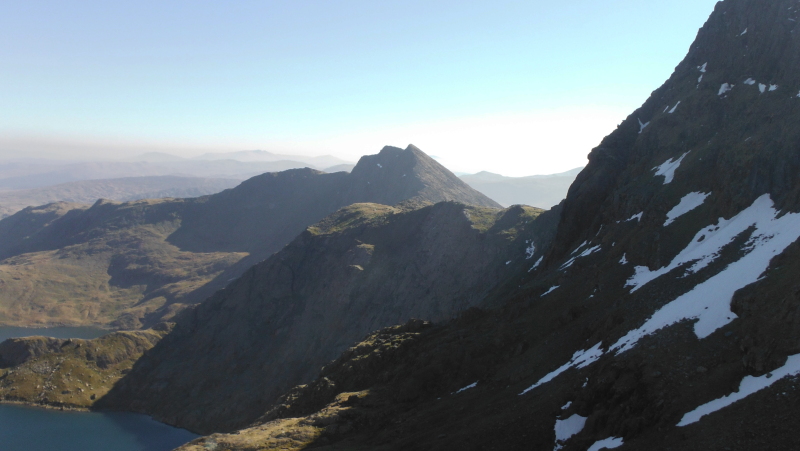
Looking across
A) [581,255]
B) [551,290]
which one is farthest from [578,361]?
[581,255]

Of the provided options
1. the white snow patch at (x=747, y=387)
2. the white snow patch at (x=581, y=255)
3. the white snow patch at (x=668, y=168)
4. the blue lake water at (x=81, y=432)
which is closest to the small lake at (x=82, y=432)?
the blue lake water at (x=81, y=432)

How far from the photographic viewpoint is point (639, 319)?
40.7 meters

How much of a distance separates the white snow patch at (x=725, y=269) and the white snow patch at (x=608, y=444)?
374 inches

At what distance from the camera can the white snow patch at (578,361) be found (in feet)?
134

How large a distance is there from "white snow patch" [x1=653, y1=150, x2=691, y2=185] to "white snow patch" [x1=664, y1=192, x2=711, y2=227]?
6.76 m

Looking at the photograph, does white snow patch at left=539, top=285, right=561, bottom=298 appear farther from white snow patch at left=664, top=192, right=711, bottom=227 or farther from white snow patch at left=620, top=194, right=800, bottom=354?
white snow patch at left=664, top=192, right=711, bottom=227

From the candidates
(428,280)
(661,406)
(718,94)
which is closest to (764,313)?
(661,406)

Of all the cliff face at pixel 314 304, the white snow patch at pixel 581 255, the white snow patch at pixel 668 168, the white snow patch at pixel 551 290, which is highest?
the white snow patch at pixel 668 168

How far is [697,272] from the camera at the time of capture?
4328cm

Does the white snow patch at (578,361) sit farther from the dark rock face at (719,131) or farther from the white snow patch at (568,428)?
the dark rock face at (719,131)

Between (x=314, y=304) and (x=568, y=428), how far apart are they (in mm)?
129599

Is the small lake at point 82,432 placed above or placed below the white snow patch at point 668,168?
below

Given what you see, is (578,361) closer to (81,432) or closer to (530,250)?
(530,250)

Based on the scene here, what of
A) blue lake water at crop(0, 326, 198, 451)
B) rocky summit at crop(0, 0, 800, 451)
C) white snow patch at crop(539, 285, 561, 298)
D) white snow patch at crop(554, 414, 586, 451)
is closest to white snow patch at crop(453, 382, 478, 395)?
rocky summit at crop(0, 0, 800, 451)
